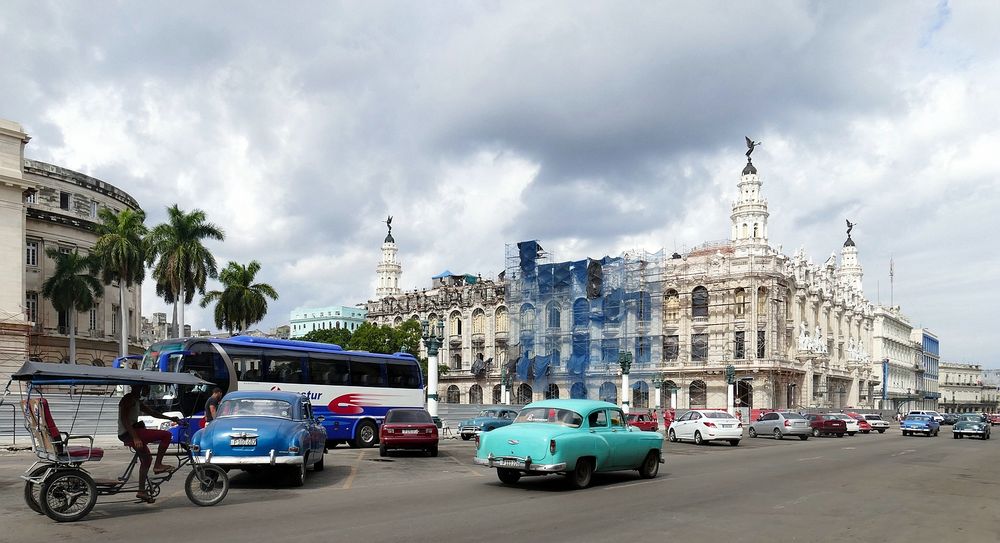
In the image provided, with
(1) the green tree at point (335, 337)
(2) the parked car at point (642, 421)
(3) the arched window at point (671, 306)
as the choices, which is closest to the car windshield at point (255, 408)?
(2) the parked car at point (642, 421)

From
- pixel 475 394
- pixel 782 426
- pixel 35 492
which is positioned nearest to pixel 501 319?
pixel 475 394

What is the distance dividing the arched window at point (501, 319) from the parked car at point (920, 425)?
158 ft

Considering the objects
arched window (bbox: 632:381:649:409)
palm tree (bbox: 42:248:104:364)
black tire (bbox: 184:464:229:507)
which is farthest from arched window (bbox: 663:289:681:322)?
black tire (bbox: 184:464:229:507)

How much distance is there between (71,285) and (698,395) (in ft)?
167

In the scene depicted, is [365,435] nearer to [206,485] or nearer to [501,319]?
[206,485]

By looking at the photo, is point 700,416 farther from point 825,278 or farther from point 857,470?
point 825,278

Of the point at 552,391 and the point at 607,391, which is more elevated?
the point at 607,391

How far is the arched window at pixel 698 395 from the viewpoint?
7181cm

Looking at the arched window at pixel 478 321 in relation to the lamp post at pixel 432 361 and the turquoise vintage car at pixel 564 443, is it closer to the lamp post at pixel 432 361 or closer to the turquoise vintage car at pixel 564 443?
the lamp post at pixel 432 361

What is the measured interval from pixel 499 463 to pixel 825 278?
3181 inches

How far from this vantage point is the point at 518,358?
3130 inches

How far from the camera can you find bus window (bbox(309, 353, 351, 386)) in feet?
85.7

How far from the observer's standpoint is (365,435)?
27328mm

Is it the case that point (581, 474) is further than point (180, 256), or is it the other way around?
point (180, 256)
